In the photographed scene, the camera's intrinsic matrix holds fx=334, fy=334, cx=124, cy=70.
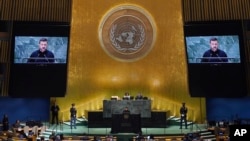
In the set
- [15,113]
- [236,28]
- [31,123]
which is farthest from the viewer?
[15,113]

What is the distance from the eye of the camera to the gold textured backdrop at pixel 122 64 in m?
20.4

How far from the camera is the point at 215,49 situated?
18.4 m

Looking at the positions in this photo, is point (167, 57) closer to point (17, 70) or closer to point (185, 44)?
point (185, 44)

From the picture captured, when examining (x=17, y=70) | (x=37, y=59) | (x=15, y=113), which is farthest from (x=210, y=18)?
(x=15, y=113)

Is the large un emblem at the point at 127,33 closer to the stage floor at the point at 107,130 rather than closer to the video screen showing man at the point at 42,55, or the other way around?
the video screen showing man at the point at 42,55

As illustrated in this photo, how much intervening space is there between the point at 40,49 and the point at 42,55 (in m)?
0.36

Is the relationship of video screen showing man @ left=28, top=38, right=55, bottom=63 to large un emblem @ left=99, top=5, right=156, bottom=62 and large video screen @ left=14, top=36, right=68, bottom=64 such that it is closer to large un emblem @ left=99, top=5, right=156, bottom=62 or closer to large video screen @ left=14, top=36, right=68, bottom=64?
large video screen @ left=14, top=36, right=68, bottom=64

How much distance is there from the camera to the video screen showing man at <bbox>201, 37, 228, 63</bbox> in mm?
18328

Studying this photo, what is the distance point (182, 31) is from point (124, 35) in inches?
140

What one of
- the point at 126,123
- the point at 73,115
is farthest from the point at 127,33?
the point at 126,123

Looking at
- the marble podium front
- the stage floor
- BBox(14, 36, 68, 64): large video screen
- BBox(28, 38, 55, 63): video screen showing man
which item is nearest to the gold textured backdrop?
BBox(14, 36, 68, 64): large video screen

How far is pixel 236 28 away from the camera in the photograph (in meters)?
18.4

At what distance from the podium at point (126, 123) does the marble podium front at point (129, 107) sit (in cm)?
173

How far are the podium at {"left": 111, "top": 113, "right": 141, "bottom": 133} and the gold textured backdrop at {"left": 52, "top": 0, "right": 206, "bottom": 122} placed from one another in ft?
13.9
